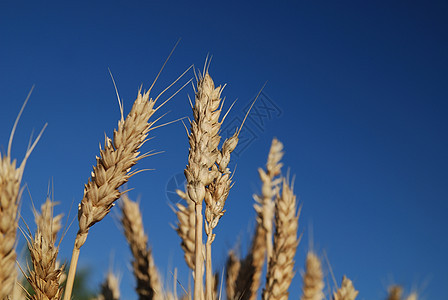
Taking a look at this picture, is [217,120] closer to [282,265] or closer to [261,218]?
[282,265]

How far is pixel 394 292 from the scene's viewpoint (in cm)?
428

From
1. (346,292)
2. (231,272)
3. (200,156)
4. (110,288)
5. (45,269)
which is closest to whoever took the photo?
(45,269)

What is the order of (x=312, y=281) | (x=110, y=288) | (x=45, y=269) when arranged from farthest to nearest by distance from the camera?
(x=312, y=281) < (x=110, y=288) < (x=45, y=269)

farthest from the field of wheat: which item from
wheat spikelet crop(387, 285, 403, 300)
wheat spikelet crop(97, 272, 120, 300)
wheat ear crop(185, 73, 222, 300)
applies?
wheat spikelet crop(387, 285, 403, 300)

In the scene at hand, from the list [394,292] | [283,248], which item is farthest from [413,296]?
[283,248]

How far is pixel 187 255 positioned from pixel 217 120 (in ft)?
4.54

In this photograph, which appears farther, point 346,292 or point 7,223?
point 346,292

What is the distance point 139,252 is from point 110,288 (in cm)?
47

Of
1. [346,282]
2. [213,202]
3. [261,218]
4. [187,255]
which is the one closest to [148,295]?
[187,255]

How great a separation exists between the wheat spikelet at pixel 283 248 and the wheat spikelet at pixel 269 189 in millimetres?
180

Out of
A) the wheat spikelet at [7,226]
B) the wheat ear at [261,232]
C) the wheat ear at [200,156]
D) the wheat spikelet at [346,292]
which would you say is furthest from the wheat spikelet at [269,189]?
the wheat spikelet at [7,226]

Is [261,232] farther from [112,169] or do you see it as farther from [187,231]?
[112,169]

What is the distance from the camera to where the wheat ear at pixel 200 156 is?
168 centimetres

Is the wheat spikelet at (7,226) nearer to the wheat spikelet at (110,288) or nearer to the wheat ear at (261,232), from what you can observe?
the wheat ear at (261,232)
